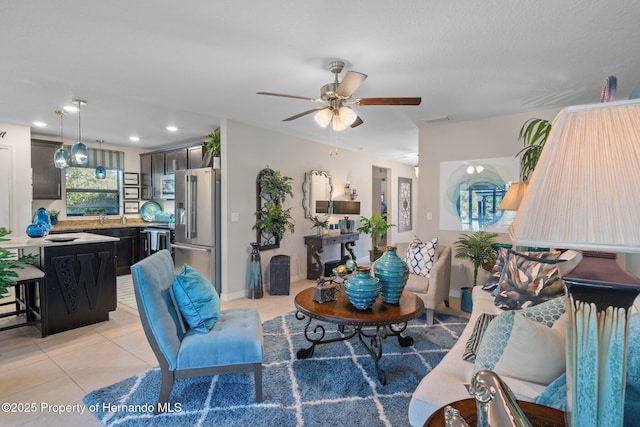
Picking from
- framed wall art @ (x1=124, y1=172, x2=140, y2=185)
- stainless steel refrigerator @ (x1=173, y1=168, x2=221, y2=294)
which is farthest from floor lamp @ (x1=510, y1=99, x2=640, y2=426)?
framed wall art @ (x1=124, y1=172, x2=140, y2=185)

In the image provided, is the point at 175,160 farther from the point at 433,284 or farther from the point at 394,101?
the point at 433,284

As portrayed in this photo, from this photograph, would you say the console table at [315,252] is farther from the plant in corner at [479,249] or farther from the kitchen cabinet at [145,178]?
the kitchen cabinet at [145,178]

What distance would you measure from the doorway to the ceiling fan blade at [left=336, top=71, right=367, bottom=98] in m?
5.38

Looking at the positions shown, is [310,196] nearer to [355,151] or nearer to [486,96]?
[355,151]

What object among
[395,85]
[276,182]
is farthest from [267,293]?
[395,85]

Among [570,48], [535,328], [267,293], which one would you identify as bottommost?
[267,293]

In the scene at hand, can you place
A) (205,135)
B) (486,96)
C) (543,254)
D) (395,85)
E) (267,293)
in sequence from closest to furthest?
1. (543,254)
2. (395,85)
3. (486,96)
4. (267,293)
5. (205,135)

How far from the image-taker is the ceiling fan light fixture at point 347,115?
2.59 meters

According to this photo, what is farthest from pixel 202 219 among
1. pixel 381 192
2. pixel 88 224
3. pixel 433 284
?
pixel 381 192

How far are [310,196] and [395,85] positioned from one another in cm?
291

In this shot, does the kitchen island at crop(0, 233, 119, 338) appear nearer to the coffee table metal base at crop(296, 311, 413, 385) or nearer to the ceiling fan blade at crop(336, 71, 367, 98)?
the coffee table metal base at crop(296, 311, 413, 385)

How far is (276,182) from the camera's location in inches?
187

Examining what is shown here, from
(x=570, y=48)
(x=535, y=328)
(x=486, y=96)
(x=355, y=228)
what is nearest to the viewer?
Answer: (x=535, y=328)

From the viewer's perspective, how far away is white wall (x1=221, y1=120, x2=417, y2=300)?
4.33 meters
